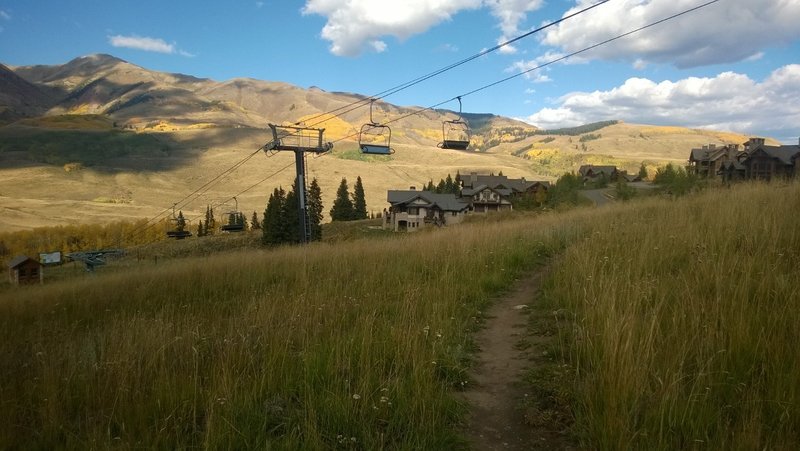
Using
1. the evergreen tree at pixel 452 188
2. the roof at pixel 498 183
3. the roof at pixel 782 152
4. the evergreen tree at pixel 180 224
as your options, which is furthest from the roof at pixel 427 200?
the roof at pixel 782 152

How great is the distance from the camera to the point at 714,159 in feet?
190

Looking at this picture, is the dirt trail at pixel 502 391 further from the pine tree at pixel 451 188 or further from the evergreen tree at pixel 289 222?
the pine tree at pixel 451 188

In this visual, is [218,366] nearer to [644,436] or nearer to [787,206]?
[644,436]

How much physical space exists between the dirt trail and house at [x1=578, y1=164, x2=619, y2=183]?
80972 mm

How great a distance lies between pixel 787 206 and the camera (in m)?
7.86

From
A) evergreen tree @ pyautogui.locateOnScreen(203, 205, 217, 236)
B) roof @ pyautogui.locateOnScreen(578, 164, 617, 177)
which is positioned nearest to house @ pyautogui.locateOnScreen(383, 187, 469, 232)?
roof @ pyautogui.locateOnScreen(578, 164, 617, 177)

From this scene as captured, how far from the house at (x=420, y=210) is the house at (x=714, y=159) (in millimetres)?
32041

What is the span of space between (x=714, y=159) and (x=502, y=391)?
6933 centimetres

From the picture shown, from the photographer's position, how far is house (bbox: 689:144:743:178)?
49366 mm

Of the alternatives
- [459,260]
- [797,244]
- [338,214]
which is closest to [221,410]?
[459,260]

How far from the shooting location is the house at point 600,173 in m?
82.1

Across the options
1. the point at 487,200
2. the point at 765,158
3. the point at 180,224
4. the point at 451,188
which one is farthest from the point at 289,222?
the point at 765,158

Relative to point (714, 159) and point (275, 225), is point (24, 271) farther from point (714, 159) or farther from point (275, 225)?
point (714, 159)

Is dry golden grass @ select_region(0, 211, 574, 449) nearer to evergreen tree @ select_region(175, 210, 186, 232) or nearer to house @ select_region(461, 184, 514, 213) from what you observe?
evergreen tree @ select_region(175, 210, 186, 232)
